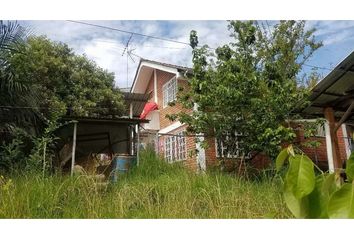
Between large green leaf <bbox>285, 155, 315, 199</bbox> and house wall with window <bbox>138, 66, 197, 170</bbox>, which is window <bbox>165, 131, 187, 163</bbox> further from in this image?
large green leaf <bbox>285, 155, 315, 199</bbox>

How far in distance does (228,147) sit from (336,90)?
387 centimetres

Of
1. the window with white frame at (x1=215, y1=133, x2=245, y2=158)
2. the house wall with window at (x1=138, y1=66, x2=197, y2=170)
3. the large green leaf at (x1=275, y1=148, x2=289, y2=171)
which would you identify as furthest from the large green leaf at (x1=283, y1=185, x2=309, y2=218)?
the house wall with window at (x1=138, y1=66, x2=197, y2=170)

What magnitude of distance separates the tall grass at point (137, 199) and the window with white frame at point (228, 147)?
300cm

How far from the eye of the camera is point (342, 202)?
0.68 meters

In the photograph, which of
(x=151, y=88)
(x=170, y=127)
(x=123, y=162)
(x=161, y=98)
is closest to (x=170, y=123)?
(x=170, y=127)

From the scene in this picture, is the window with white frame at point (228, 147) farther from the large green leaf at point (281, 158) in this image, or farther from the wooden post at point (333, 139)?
the large green leaf at point (281, 158)

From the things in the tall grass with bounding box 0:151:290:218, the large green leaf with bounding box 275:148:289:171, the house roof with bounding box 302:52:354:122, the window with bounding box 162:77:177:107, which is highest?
the window with bounding box 162:77:177:107

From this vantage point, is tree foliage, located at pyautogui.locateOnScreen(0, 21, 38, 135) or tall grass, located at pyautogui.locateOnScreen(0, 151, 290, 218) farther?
tree foliage, located at pyautogui.locateOnScreen(0, 21, 38, 135)

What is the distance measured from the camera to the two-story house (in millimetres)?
11711

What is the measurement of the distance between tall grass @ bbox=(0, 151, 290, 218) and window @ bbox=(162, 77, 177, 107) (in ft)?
26.2

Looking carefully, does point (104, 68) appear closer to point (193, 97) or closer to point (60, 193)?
point (193, 97)

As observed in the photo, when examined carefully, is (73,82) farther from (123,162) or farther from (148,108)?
(123,162)

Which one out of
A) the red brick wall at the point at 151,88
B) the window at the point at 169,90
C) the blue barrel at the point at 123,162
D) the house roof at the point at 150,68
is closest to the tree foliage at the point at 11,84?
the blue barrel at the point at 123,162

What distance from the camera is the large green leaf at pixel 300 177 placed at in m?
0.70
